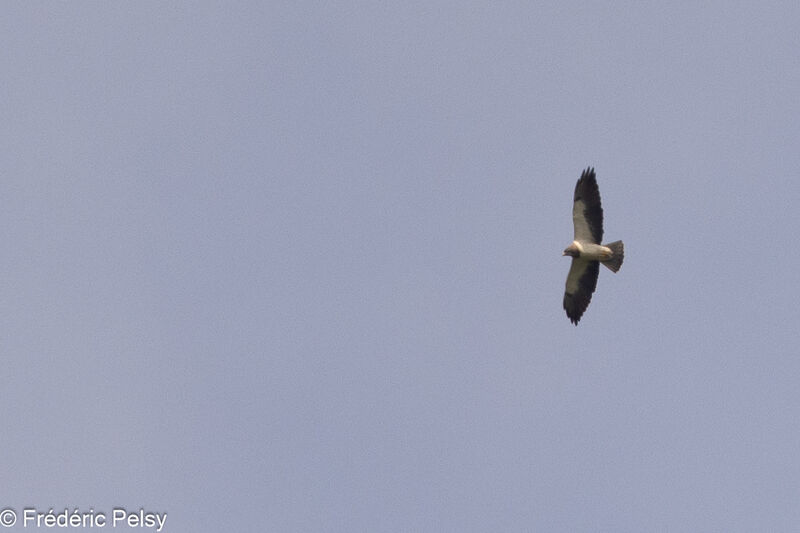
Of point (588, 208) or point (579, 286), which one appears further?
point (579, 286)

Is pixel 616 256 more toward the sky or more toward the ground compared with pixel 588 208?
more toward the ground

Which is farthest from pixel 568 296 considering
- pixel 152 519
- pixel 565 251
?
pixel 152 519

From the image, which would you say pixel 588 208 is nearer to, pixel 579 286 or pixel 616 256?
pixel 616 256

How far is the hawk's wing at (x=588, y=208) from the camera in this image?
141ft

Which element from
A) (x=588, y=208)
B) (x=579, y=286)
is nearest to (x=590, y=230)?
(x=588, y=208)

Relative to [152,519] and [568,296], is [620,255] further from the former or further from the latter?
[152,519]

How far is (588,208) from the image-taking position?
43.1 metres

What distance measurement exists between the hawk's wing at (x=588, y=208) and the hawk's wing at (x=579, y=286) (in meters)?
1.32

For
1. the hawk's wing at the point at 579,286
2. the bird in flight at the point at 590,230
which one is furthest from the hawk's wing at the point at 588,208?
the hawk's wing at the point at 579,286

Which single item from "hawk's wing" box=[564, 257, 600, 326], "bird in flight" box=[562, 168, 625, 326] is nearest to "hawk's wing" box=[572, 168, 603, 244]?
"bird in flight" box=[562, 168, 625, 326]

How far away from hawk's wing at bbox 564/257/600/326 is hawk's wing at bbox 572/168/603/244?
132cm

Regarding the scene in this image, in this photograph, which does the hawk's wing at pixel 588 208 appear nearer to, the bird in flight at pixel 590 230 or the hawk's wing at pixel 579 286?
the bird in flight at pixel 590 230

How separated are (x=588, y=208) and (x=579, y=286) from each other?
369 centimetres

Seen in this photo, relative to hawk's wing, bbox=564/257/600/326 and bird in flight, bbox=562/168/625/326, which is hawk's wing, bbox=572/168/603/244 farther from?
hawk's wing, bbox=564/257/600/326
